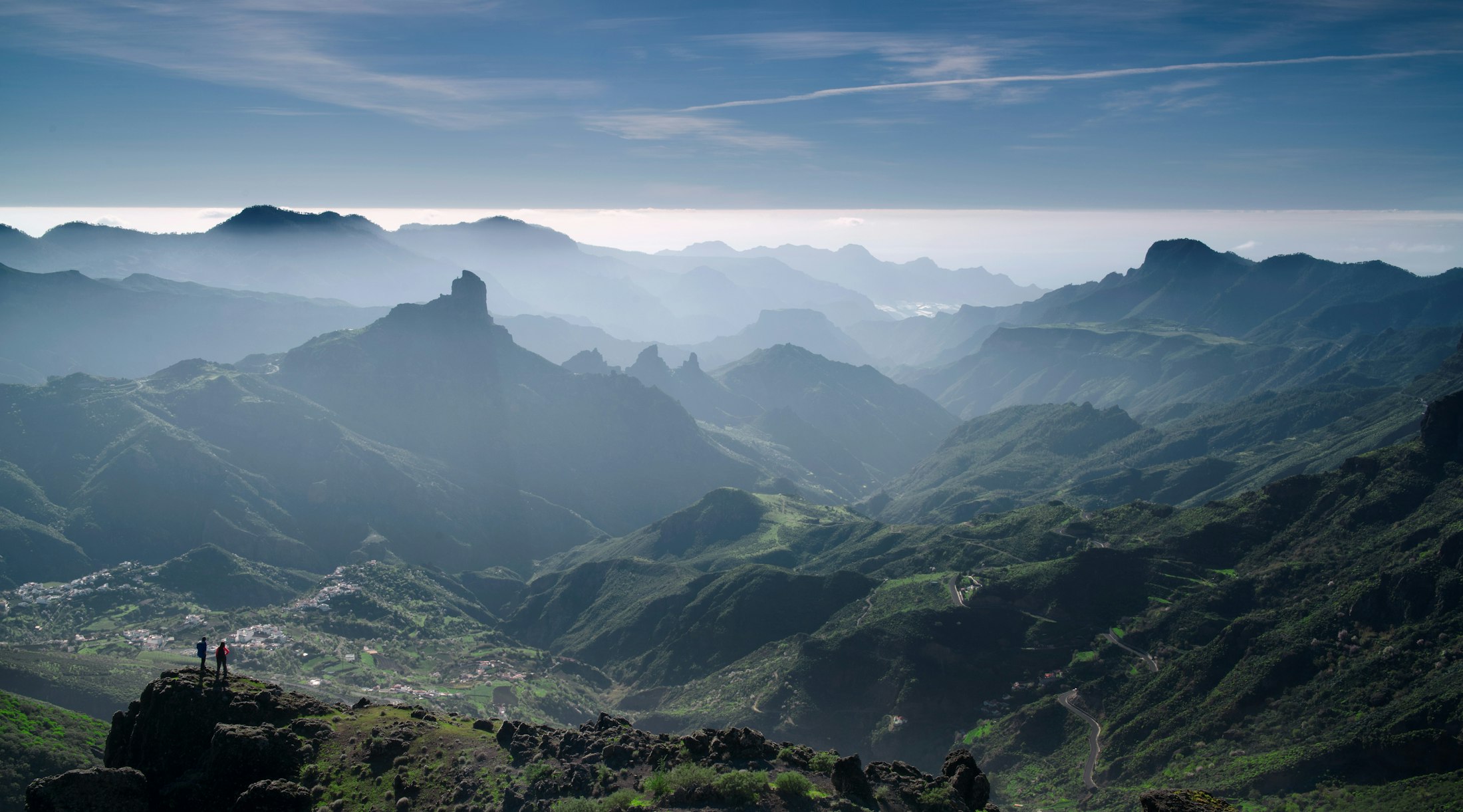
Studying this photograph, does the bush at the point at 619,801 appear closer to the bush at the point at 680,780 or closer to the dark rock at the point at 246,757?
the bush at the point at 680,780

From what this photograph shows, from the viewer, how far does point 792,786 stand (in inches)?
1496

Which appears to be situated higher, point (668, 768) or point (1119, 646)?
point (668, 768)

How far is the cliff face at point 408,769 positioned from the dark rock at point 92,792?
56 millimetres

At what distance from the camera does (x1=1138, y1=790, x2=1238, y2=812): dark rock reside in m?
33.2

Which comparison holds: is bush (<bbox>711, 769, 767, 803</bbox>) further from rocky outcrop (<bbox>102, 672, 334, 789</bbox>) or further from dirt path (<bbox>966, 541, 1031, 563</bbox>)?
dirt path (<bbox>966, 541, 1031, 563</bbox>)

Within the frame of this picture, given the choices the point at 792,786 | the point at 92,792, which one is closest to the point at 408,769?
the point at 92,792

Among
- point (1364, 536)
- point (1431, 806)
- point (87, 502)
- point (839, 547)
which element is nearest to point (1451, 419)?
point (1364, 536)

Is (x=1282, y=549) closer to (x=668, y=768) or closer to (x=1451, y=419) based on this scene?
(x=1451, y=419)

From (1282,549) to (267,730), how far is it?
115 metres

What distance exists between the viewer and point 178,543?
7480 inches

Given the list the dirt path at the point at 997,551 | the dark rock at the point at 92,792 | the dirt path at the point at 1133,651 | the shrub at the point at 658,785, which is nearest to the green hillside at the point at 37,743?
the dark rock at the point at 92,792

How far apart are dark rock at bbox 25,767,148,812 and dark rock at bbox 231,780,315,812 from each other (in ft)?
13.8

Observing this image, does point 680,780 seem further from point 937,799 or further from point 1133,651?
point 1133,651

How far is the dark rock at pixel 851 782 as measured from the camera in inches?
1587
